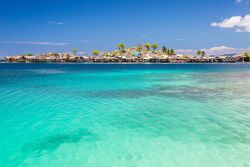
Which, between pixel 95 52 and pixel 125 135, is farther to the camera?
pixel 95 52

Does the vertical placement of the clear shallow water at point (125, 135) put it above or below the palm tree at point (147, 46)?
below

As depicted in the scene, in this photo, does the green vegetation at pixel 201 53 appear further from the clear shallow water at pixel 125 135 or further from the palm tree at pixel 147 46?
the clear shallow water at pixel 125 135

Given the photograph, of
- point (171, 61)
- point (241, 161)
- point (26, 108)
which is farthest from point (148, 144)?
point (171, 61)

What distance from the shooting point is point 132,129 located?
453 inches

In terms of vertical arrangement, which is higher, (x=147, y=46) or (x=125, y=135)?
(x=147, y=46)

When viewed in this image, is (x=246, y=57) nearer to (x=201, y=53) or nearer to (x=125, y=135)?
(x=201, y=53)

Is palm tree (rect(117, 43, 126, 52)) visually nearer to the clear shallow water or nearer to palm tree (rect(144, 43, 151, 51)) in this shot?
palm tree (rect(144, 43, 151, 51))

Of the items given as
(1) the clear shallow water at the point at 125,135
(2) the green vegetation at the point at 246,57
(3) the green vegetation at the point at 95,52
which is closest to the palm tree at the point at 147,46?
(3) the green vegetation at the point at 95,52

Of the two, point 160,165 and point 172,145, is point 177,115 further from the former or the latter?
Answer: point 160,165

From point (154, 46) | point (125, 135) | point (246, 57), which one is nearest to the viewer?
point (125, 135)

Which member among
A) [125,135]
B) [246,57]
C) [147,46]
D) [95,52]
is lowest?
[125,135]

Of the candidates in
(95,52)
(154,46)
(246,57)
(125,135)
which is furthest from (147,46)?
(125,135)

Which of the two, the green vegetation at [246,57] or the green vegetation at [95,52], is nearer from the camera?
the green vegetation at [246,57]

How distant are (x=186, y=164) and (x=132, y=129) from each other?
3.89 m
